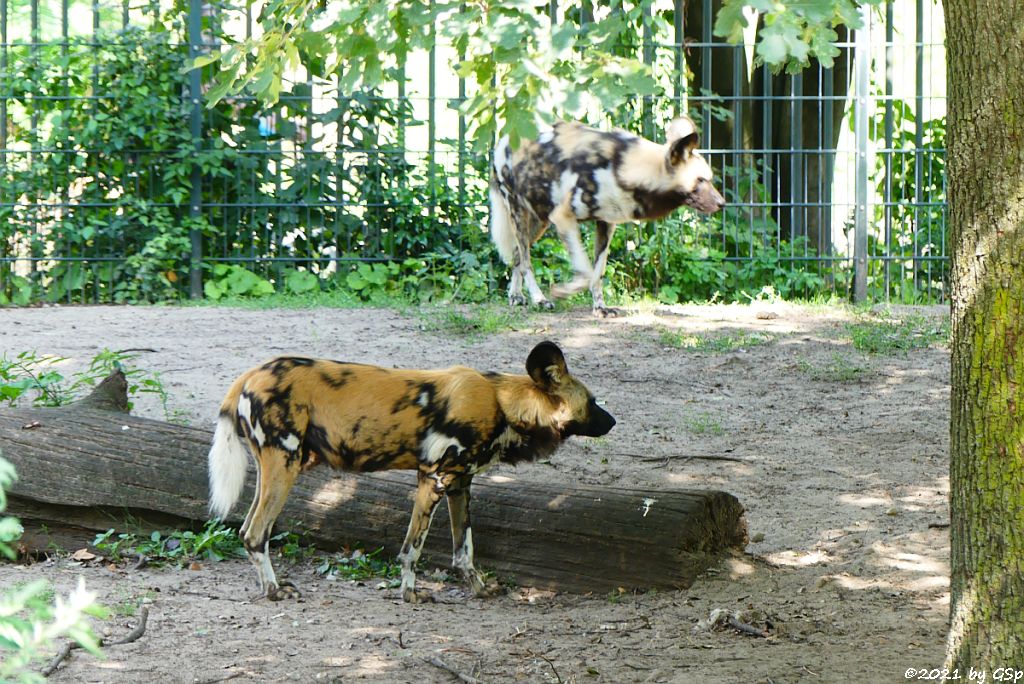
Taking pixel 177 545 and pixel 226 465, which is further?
pixel 177 545

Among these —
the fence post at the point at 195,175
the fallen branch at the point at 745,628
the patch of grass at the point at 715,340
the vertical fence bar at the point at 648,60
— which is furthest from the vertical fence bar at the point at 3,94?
the fallen branch at the point at 745,628

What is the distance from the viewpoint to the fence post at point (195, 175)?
32.4 feet

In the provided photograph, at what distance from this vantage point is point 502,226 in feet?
31.1

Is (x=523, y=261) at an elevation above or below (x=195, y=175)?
below

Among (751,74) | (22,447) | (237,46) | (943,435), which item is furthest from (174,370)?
(751,74)

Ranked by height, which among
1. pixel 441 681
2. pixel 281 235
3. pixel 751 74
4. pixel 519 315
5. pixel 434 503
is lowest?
pixel 441 681

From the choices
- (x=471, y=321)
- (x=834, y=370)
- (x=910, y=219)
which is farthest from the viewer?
(x=910, y=219)

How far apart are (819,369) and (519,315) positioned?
2297 mm

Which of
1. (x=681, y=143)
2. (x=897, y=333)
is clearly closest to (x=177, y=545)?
(x=897, y=333)

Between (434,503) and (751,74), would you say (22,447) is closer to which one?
(434,503)

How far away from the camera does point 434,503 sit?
443cm

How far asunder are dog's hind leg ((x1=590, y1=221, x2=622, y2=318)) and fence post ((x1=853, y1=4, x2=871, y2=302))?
2.40 metres

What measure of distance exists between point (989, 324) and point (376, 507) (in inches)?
109

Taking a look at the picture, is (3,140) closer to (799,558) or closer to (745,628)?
(799,558)
